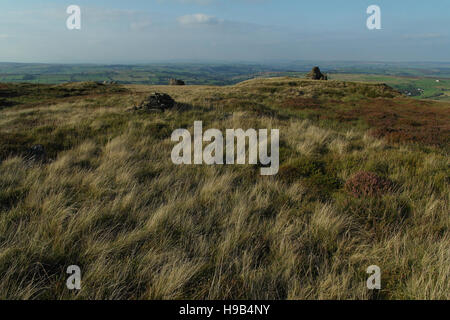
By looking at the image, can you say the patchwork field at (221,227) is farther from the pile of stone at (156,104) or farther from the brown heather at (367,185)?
the pile of stone at (156,104)

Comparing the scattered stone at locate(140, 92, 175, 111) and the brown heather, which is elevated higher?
the scattered stone at locate(140, 92, 175, 111)

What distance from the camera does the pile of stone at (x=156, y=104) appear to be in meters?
12.1

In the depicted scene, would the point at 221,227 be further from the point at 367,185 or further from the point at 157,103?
the point at 157,103

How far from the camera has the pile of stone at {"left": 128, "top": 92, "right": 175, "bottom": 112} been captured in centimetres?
1212

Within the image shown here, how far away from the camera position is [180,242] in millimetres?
2863

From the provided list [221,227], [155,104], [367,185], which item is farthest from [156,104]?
[367,185]

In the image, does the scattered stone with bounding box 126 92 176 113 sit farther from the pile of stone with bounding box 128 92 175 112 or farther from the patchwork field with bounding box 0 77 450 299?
the patchwork field with bounding box 0 77 450 299

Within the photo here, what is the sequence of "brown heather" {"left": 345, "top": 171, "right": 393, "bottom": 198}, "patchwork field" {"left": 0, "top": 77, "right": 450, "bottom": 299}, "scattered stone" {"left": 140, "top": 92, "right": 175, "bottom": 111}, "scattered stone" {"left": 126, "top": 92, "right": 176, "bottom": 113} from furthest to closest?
"scattered stone" {"left": 140, "top": 92, "right": 175, "bottom": 111} < "scattered stone" {"left": 126, "top": 92, "right": 176, "bottom": 113} < "brown heather" {"left": 345, "top": 171, "right": 393, "bottom": 198} < "patchwork field" {"left": 0, "top": 77, "right": 450, "bottom": 299}

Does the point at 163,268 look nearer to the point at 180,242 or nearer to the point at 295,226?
the point at 180,242

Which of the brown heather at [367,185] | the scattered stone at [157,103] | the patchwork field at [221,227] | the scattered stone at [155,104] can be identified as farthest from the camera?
the scattered stone at [157,103]

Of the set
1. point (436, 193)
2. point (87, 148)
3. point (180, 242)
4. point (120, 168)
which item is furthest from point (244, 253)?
point (87, 148)

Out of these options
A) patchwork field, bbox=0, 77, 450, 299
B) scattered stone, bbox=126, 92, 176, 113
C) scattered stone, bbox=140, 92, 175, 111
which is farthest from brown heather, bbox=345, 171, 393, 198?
scattered stone, bbox=140, 92, 175, 111

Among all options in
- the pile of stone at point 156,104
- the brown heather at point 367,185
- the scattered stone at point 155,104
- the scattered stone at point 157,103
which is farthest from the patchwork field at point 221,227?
the scattered stone at point 157,103
